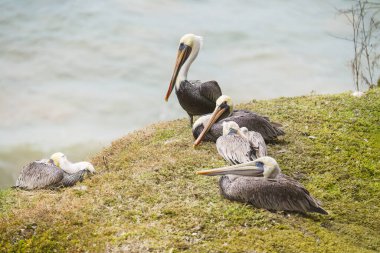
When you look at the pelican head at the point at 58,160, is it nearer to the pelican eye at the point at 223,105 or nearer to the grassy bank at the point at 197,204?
the grassy bank at the point at 197,204

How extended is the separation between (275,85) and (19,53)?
8.79 m

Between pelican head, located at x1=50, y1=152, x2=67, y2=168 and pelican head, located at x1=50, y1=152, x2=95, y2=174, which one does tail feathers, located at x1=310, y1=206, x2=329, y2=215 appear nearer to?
pelican head, located at x1=50, y1=152, x2=95, y2=174

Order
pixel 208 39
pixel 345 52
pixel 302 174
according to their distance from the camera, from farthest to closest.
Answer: pixel 208 39, pixel 345 52, pixel 302 174

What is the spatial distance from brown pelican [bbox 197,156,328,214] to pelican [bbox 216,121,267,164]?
2.45ft

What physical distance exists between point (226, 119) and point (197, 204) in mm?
2428

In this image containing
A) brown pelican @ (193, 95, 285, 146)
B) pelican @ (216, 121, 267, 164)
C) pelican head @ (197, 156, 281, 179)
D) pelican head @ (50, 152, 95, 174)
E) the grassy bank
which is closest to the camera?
the grassy bank

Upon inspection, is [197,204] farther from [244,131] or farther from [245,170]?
[244,131]

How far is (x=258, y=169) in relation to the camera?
19.4 feet

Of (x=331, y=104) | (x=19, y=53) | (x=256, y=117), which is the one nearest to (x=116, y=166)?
(x=256, y=117)

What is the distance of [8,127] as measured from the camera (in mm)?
16906

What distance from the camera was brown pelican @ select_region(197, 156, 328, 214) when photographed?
5.59m

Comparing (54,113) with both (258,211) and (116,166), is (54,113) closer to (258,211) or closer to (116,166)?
(116,166)

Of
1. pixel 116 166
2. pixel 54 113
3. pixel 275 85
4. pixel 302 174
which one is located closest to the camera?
pixel 302 174

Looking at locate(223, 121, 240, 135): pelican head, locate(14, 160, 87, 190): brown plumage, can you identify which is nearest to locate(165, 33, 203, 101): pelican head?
locate(223, 121, 240, 135): pelican head
